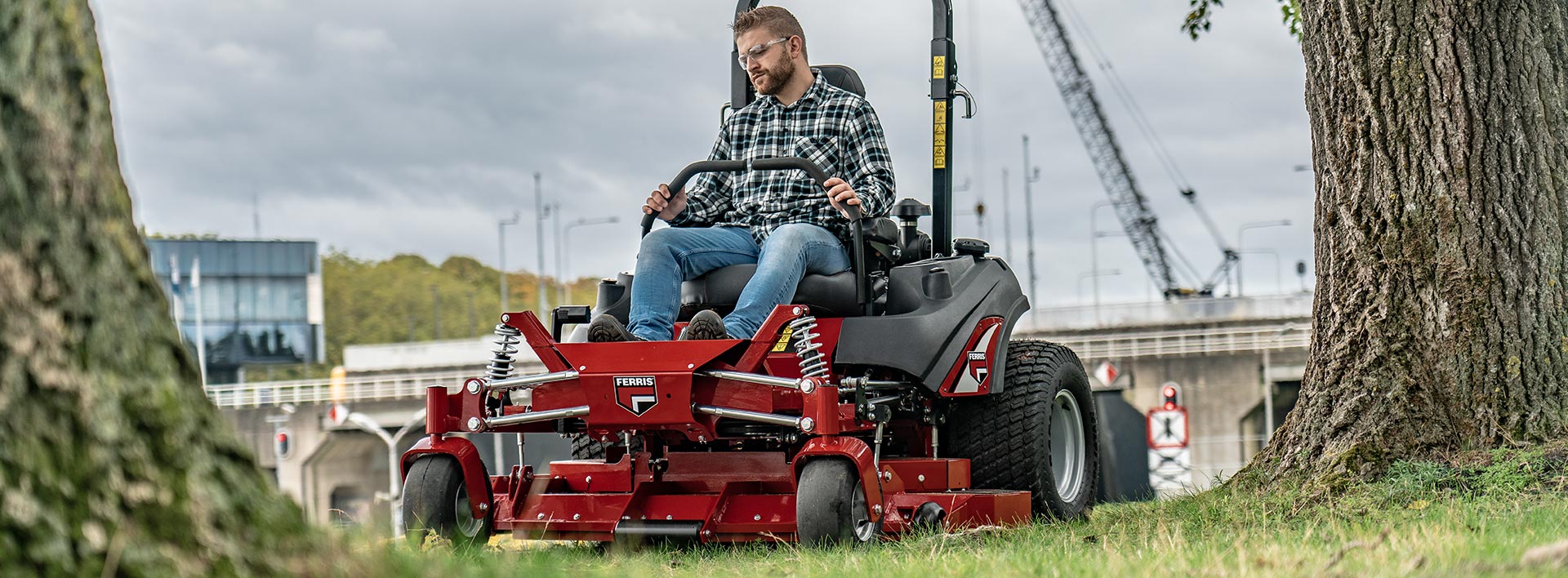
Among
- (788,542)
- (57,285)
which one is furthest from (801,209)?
(57,285)

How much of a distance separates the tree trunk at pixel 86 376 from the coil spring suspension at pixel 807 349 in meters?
2.88

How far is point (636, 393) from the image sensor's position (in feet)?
17.9

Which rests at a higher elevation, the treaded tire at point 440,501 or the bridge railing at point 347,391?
the treaded tire at point 440,501

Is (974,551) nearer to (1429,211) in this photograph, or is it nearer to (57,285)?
(1429,211)

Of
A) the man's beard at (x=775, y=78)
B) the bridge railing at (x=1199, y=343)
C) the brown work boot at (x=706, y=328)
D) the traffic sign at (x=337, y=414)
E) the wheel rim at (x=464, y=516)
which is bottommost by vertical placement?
the traffic sign at (x=337, y=414)

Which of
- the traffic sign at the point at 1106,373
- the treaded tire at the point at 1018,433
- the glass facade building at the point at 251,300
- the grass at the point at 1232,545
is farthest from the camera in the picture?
the glass facade building at the point at 251,300

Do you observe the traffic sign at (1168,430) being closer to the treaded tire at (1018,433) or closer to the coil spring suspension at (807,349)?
the treaded tire at (1018,433)

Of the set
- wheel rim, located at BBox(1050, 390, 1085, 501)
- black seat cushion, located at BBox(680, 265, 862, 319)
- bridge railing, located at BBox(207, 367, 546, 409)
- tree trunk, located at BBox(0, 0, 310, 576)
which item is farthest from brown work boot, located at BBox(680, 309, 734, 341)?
bridge railing, located at BBox(207, 367, 546, 409)

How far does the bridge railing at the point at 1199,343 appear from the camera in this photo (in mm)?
49438

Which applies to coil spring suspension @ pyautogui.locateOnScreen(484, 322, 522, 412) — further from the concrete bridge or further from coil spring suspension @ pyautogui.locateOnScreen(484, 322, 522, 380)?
the concrete bridge

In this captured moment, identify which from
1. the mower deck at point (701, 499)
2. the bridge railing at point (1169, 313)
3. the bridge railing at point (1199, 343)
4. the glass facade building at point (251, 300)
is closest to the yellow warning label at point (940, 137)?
the mower deck at point (701, 499)

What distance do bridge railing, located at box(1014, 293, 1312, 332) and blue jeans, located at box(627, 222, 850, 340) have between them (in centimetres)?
5159

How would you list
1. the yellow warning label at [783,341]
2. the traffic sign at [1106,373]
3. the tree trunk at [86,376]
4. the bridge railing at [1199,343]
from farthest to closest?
the bridge railing at [1199,343]
the traffic sign at [1106,373]
the yellow warning label at [783,341]
the tree trunk at [86,376]

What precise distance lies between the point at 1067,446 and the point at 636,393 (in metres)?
2.55
